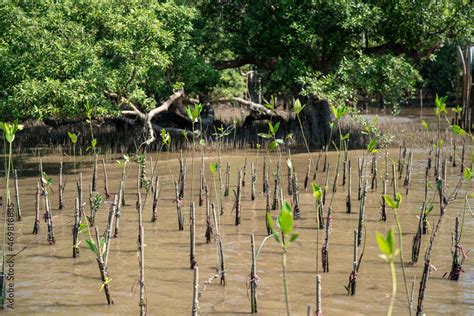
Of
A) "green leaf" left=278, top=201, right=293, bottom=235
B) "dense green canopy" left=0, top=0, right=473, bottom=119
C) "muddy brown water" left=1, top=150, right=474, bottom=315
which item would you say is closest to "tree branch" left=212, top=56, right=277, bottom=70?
"dense green canopy" left=0, top=0, right=473, bottom=119

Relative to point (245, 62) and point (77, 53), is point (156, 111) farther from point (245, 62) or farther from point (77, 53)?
point (245, 62)

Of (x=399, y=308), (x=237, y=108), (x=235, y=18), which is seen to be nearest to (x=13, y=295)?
(x=399, y=308)

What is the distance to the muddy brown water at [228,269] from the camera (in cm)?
643

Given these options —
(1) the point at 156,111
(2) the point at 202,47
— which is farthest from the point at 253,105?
(1) the point at 156,111

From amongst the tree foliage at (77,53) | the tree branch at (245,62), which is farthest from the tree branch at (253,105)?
the tree foliage at (77,53)

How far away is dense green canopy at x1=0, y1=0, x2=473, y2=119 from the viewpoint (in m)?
14.4

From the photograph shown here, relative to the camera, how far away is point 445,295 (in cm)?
659

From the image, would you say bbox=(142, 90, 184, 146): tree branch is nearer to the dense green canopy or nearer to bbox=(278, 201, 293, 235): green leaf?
the dense green canopy

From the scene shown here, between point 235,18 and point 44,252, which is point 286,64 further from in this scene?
point 44,252

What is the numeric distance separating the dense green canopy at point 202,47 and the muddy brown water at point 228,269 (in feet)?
14.0

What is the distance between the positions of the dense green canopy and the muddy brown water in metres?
4.26

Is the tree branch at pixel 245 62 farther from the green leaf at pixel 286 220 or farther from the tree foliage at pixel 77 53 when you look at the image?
the green leaf at pixel 286 220

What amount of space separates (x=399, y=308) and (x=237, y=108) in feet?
58.1

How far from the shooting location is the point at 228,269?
7.45 m
